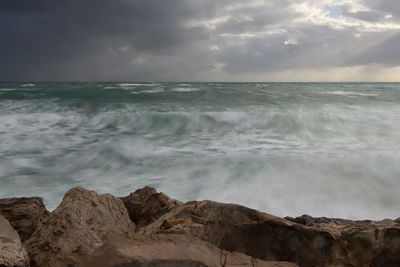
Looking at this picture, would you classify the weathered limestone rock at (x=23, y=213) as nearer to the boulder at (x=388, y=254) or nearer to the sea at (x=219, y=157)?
the sea at (x=219, y=157)

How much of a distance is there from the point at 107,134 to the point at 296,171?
6.43m

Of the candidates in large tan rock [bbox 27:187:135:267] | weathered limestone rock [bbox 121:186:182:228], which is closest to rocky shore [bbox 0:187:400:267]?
large tan rock [bbox 27:187:135:267]

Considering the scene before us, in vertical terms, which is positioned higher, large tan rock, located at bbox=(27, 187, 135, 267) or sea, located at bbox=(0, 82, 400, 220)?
large tan rock, located at bbox=(27, 187, 135, 267)

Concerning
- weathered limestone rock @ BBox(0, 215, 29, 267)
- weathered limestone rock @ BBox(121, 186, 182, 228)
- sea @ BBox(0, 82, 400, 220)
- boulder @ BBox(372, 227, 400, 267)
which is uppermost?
weathered limestone rock @ BBox(0, 215, 29, 267)

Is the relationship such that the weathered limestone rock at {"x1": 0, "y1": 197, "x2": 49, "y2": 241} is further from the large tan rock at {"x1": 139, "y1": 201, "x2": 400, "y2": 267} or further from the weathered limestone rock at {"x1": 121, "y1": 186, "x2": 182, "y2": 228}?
the large tan rock at {"x1": 139, "y1": 201, "x2": 400, "y2": 267}

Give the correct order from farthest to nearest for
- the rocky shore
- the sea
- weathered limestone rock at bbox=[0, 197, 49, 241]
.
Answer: the sea, weathered limestone rock at bbox=[0, 197, 49, 241], the rocky shore

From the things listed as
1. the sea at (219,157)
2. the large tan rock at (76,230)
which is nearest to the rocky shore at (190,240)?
the large tan rock at (76,230)

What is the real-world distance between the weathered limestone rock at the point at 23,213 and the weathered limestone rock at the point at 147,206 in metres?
0.74

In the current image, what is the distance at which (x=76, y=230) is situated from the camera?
2885mm

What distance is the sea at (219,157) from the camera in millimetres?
7145

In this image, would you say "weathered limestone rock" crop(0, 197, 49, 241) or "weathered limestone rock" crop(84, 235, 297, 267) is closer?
"weathered limestone rock" crop(84, 235, 297, 267)

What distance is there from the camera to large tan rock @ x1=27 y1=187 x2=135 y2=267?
2736 millimetres

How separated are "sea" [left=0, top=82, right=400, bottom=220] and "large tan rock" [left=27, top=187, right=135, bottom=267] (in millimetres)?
3488

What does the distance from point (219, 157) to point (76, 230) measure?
22.3 feet
